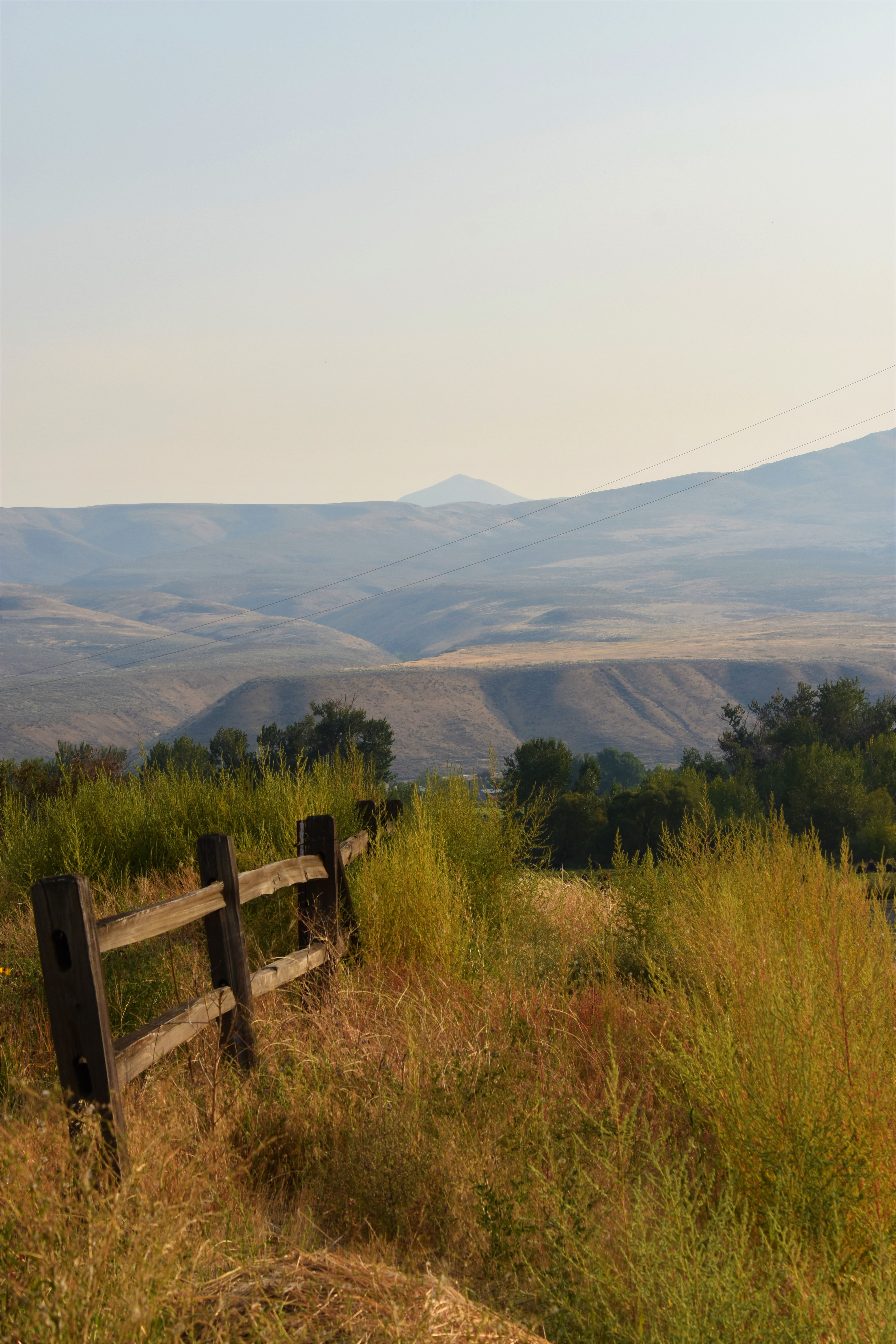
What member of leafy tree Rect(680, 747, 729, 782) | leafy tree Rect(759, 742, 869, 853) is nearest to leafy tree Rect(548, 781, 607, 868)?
leafy tree Rect(680, 747, 729, 782)

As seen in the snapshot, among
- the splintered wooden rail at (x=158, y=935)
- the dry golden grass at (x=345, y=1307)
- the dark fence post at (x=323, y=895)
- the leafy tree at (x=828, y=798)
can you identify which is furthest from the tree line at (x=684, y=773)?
the dry golden grass at (x=345, y=1307)

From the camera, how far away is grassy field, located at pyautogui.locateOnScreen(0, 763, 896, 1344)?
2.58 m

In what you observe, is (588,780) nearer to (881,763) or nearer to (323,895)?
(881,763)

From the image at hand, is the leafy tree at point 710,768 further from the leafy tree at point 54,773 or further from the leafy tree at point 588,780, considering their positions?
the leafy tree at point 54,773

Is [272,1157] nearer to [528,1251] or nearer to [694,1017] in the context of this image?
[528,1251]

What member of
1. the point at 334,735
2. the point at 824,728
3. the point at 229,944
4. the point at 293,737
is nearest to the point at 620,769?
the point at 293,737

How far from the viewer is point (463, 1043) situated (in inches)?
190

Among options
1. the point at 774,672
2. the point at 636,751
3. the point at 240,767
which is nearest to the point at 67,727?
the point at 636,751

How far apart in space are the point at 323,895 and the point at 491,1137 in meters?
2.47

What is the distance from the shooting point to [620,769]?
7219 centimetres

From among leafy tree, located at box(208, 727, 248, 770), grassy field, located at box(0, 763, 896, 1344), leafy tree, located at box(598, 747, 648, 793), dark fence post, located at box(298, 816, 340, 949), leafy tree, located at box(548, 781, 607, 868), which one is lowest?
leafy tree, located at box(598, 747, 648, 793)

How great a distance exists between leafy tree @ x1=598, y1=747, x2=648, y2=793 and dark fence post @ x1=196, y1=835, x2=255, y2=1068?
210 feet

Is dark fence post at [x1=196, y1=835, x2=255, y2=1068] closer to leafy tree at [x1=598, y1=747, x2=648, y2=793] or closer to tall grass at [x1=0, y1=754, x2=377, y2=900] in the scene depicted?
tall grass at [x1=0, y1=754, x2=377, y2=900]

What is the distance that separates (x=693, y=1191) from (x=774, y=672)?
5367 inches
